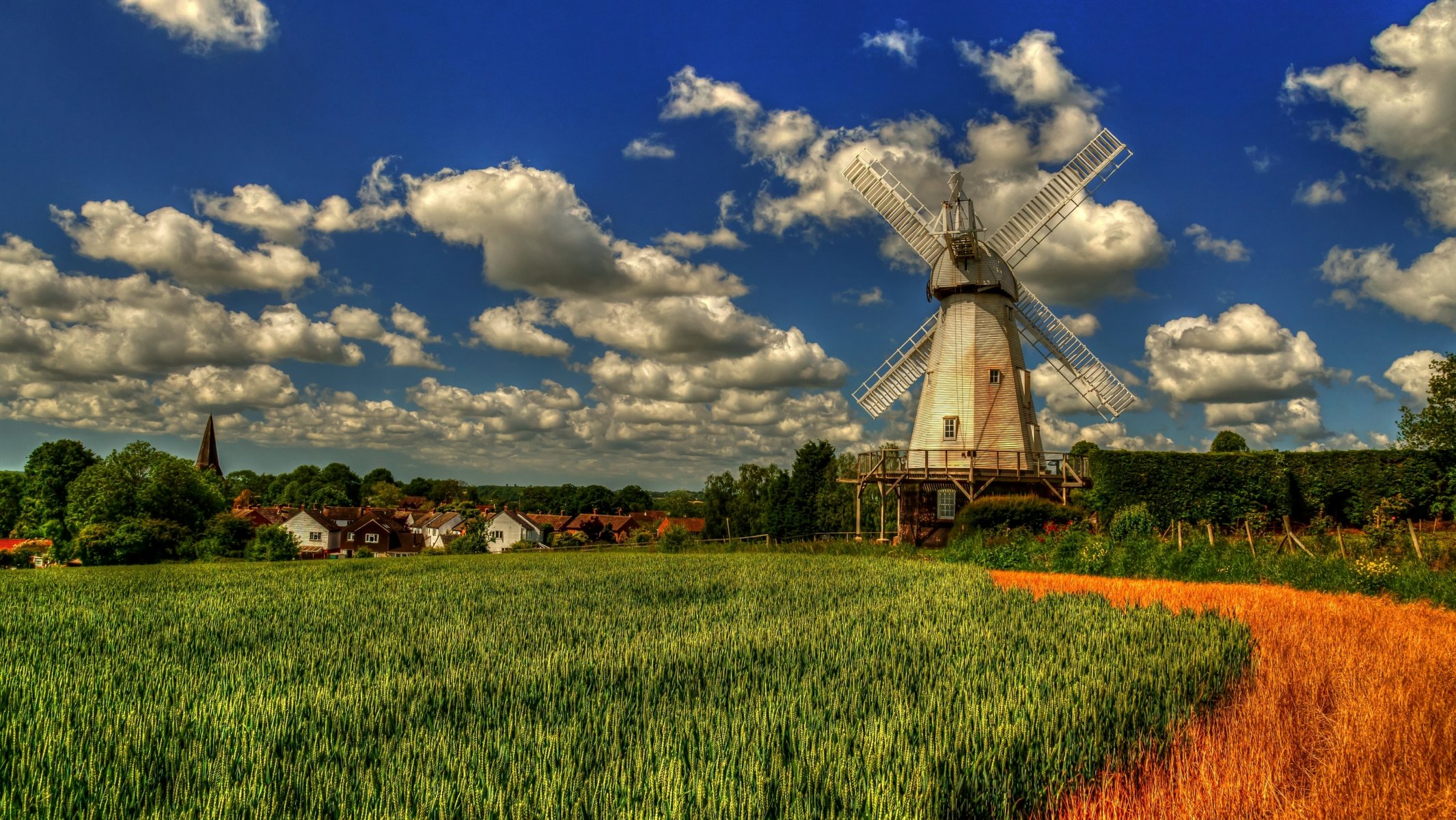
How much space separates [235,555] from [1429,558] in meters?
54.8

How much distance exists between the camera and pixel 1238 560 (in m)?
17.0

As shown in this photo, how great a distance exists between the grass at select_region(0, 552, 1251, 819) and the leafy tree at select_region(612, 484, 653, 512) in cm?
12106

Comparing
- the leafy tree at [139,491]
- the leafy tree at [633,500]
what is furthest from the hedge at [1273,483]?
the leafy tree at [633,500]

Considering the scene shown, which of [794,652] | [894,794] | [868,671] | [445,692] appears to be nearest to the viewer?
[894,794]

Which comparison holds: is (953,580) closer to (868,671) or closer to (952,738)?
(868,671)

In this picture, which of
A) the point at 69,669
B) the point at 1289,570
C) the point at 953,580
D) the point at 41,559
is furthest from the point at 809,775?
the point at 41,559

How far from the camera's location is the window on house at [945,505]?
3045cm

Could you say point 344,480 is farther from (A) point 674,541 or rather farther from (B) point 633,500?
(A) point 674,541

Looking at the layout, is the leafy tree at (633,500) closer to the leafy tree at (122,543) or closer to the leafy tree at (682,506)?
the leafy tree at (682,506)

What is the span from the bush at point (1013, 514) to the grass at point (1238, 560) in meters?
1.25

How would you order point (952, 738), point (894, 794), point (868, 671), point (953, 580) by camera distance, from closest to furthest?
point (894, 794)
point (952, 738)
point (868, 671)
point (953, 580)

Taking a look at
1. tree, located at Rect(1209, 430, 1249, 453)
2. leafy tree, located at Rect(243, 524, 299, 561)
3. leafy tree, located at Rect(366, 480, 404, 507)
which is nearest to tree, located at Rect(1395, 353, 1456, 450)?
tree, located at Rect(1209, 430, 1249, 453)

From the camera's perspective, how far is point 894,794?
11.1ft

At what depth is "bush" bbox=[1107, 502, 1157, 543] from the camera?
2278 centimetres
